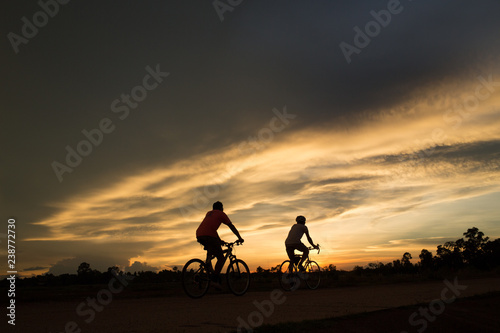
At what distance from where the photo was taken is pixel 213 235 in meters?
10.8

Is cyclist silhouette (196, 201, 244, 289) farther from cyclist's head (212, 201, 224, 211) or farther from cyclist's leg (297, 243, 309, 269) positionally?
cyclist's leg (297, 243, 309, 269)

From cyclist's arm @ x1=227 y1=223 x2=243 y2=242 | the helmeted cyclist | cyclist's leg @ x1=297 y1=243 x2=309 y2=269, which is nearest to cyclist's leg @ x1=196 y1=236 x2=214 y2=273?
cyclist's arm @ x1=227 y1=223 x2=243 y2=242

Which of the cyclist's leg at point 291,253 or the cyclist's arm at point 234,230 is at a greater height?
the cyclist's arm at point 234,230

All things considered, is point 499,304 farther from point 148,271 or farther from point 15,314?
point 148,271

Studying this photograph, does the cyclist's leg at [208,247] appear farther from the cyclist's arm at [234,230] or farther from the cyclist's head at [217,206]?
the cyclist's head at [217,206]

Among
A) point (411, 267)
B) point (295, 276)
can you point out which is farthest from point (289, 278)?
point (411, 267)

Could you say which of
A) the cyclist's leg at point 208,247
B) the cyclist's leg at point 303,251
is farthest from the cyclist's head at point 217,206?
the cyclist's leg at point 303,251

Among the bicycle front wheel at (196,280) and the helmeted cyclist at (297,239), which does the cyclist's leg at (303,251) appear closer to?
the helmeted cyclist at (297,239)

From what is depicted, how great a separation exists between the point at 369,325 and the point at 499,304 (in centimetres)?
412

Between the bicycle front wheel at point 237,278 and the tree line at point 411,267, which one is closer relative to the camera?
the bicycle front wheel at point 237,278

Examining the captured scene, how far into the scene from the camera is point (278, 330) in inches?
207

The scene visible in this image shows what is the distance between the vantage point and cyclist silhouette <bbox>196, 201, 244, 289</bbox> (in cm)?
1080

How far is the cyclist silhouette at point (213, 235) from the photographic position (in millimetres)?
10797

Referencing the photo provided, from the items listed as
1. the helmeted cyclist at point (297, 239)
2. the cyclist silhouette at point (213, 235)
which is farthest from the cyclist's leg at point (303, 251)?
the cyclist silhouette at point (213, 235)
